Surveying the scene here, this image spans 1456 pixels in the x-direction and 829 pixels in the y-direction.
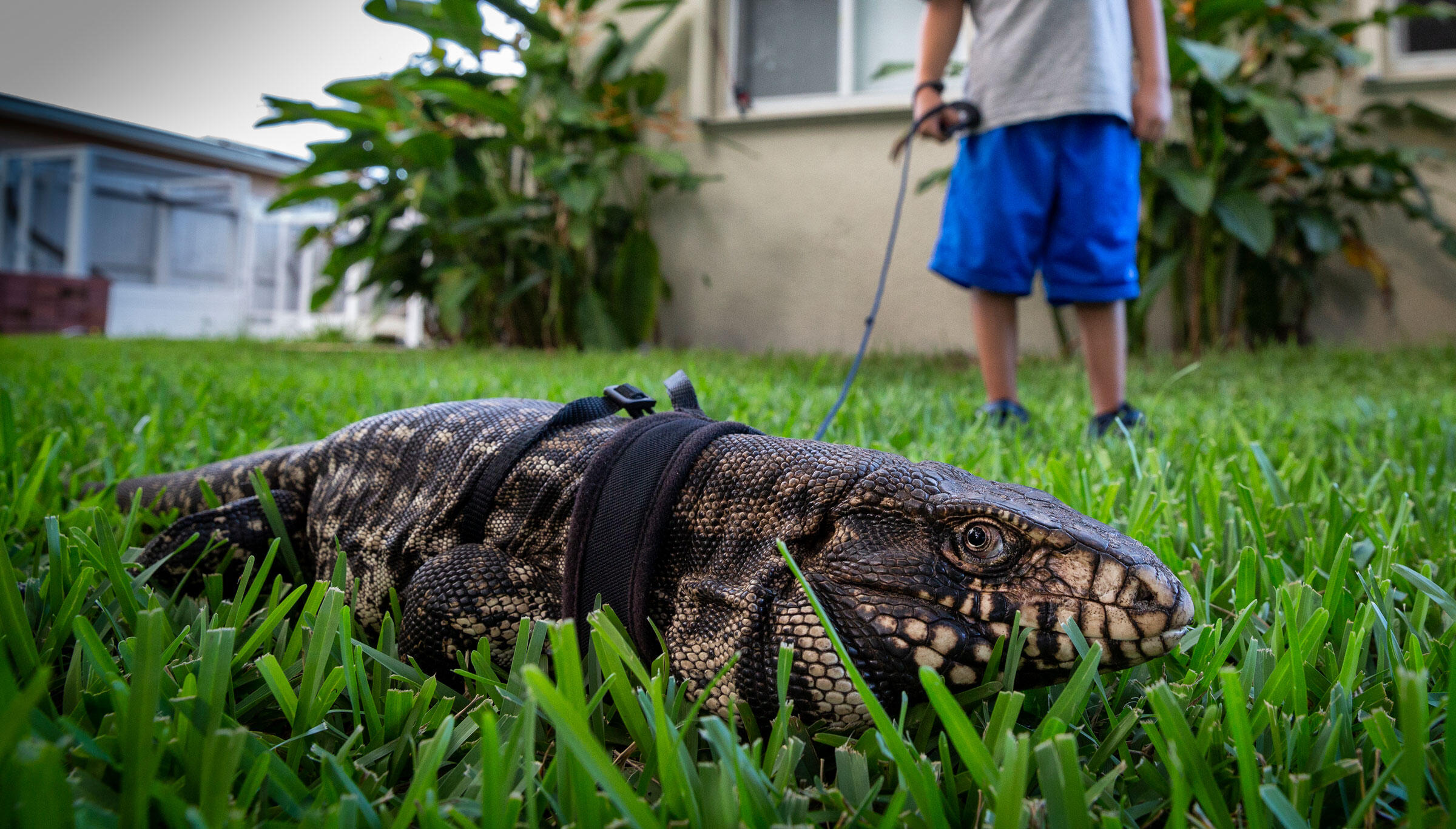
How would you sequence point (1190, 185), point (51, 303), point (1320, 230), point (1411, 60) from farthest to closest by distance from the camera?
point (51, 303), point (1411, 60), point (1320, 230), point (1190, 185)

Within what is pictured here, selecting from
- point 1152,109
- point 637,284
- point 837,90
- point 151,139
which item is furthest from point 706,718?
point 151,139

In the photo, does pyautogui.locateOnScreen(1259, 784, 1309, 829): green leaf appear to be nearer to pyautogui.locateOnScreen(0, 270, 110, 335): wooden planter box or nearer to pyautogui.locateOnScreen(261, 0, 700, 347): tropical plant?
pyautogui.locateOnScreen(261, 0, 700, 347): tropical plant

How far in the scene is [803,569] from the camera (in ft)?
2.89

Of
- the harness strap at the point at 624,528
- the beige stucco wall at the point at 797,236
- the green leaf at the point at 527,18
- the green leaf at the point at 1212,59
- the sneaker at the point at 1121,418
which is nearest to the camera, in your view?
the harness strap at the point at 624,528

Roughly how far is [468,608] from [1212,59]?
5255 millimetres

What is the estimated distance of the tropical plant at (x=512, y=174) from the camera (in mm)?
6922

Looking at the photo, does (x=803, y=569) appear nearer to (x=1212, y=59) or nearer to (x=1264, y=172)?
(x=1212, y=59)

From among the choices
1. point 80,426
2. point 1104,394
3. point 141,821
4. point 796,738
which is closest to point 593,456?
point 796,738

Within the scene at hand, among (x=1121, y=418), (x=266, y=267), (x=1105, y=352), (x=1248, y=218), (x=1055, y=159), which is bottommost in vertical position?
(x=1121, y=418)

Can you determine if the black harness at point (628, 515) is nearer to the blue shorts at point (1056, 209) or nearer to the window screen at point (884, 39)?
the blue shorts at point (1056, 209)

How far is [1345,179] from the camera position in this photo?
5.49 meters

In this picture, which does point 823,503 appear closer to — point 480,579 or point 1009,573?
point 1009,573

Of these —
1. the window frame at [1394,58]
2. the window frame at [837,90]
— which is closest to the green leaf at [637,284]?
the window frame at [837,90]

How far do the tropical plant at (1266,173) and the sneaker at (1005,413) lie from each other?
283 centimetres
